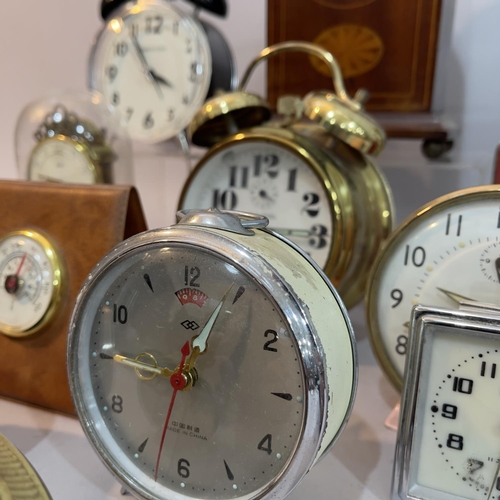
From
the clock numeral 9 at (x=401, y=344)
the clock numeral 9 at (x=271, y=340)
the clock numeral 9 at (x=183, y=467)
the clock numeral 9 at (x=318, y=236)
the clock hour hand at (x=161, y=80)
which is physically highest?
the clock hour hand at (x=161, y=80)

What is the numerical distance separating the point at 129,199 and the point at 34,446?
382mm

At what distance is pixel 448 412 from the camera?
58cm

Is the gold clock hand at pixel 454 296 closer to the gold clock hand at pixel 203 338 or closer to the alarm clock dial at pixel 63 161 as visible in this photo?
the gold clock hand at pixel 203 338

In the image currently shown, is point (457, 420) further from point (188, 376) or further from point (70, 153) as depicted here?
Answer: point (70, 153)

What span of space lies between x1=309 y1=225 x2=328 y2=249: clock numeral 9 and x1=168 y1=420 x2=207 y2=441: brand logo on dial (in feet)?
1.40

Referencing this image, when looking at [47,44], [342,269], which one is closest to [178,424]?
[342,269]

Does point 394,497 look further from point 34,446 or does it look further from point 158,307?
point 34,446

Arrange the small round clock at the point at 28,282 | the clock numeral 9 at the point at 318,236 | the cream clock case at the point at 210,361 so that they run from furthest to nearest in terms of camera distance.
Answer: the clock numeral 9 at the point at 318,236 < the small round clock at the point at 28,282 < the cream clock case at the point at 210,361

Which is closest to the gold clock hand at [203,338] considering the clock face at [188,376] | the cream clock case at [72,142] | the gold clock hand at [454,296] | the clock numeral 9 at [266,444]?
the clock face at [188,376]

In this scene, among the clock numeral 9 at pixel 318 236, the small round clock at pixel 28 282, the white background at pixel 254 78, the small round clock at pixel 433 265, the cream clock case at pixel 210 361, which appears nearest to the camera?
the cream clock case at pixel 210 361

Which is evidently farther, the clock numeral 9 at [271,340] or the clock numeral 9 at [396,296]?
the clock numeral 9 at [396,296]

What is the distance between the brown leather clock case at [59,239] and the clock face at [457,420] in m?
0.47

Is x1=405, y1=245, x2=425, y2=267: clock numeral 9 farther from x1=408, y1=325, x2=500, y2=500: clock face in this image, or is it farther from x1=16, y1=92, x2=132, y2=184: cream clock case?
x1=16, y1=92, x2=132, y2=184: cream clock case

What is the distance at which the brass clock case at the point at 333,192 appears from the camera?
0.83 metres
